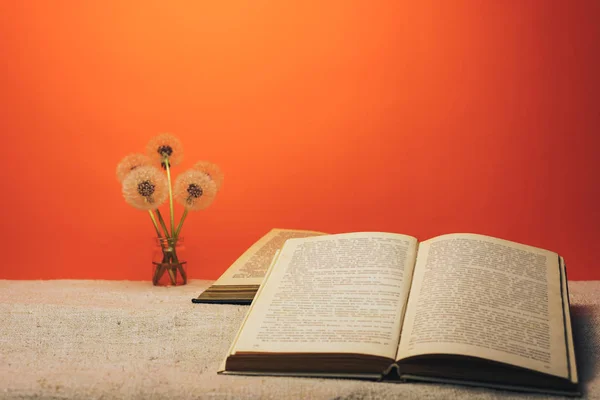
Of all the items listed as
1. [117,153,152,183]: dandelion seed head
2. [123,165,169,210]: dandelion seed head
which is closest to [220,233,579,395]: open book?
[123,165,169,210]: dandelion seed head

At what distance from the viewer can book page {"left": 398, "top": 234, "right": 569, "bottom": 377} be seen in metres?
0.84

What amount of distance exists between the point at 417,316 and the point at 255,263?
588mm

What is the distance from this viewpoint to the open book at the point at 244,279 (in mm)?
1304

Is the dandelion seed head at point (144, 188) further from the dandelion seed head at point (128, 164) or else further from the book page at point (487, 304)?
the book page at point (487, 304)

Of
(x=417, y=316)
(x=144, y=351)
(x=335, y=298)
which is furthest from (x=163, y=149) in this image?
(x=417, y=316)

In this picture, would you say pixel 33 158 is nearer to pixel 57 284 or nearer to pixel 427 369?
pixel 57 284

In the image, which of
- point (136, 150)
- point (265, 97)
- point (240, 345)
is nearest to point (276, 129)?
point (265, 97)

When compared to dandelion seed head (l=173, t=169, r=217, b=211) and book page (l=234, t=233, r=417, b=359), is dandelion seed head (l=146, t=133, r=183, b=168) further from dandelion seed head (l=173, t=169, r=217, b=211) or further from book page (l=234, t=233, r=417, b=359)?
book page (l=234, t=233, r=417, b=359)

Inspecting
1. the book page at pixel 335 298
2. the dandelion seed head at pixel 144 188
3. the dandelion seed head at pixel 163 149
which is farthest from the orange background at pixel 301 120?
the book page at pixel 335 298

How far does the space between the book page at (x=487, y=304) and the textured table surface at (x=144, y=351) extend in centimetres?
6

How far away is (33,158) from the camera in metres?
1.93

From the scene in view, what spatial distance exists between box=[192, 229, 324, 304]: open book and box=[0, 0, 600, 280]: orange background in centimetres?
41

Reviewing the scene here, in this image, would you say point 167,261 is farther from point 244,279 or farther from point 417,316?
point 417,316

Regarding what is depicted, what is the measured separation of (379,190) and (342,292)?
915 millimetres
